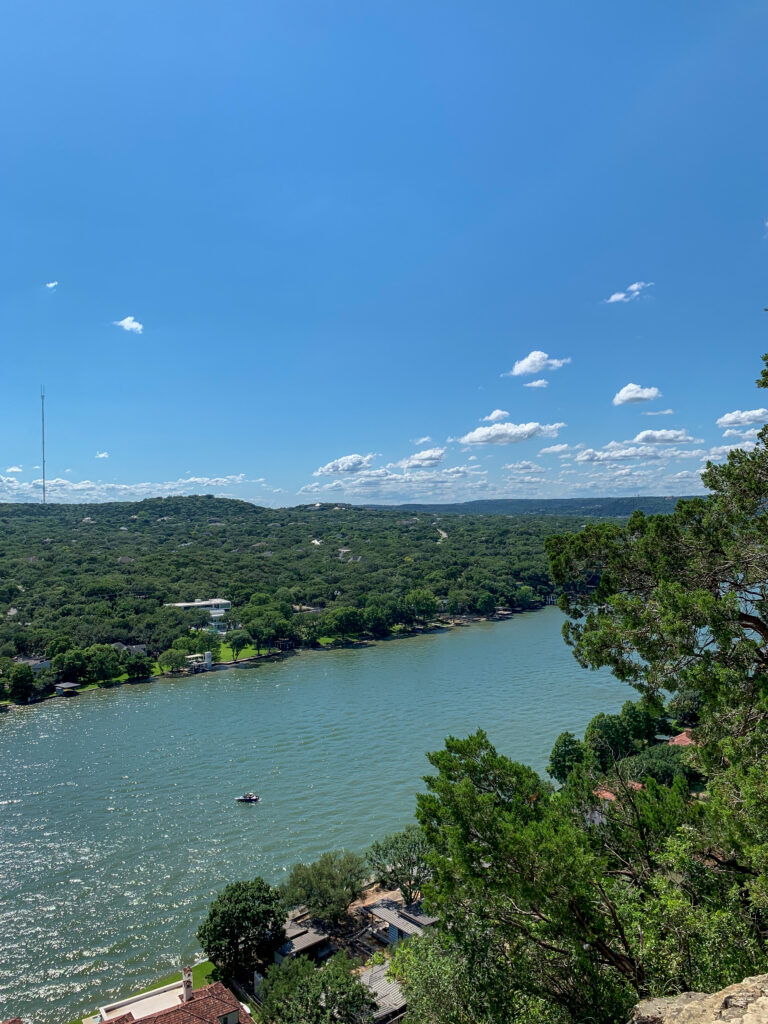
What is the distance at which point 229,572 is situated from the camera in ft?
250

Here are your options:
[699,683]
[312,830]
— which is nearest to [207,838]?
[312,830]

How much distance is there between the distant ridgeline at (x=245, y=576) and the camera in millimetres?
53594

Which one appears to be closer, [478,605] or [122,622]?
[122,622]

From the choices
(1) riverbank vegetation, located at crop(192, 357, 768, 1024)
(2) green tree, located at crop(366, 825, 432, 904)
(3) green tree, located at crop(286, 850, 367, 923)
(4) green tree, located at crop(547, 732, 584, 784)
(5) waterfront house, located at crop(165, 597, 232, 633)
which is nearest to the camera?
(1) riverbank vegetation, located at crop(192, 357, 768, 1024)

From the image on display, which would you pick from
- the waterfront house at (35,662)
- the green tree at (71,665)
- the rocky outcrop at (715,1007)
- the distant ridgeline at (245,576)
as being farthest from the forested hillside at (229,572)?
the rocky outcrop at (715,1007)

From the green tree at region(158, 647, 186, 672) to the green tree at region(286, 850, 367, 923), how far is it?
3268 centimetres

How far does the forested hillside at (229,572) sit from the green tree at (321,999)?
16.1 m

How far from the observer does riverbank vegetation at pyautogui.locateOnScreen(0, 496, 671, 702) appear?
4864cm

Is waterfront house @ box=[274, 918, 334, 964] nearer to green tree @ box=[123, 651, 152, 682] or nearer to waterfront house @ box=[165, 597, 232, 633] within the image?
green tree @ box=[123, 651, 152, 682]

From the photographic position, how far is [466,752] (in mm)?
6227

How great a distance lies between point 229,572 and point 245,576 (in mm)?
3153

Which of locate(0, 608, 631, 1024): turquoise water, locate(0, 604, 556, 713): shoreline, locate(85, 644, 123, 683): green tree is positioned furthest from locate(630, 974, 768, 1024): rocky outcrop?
locate(85, 644, 123, 683): green tree

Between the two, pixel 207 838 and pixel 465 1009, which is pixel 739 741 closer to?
pixel 465 1009

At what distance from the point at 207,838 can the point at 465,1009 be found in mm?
16524
